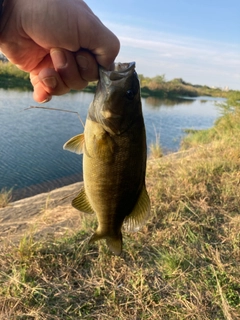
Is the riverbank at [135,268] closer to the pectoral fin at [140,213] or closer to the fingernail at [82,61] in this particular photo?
the pectoral fin at [140,213]

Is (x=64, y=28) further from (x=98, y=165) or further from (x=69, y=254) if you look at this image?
(x=69, y=254)

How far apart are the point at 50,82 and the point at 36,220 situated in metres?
3.56

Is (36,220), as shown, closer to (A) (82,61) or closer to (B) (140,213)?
(B) (140,213)

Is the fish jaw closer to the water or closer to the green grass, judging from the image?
the water

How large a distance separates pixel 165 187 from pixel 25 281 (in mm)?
2836

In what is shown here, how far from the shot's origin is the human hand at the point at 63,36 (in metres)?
1.71

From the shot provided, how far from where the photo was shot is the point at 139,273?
135 inches

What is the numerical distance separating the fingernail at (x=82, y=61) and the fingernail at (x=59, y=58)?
0.08m

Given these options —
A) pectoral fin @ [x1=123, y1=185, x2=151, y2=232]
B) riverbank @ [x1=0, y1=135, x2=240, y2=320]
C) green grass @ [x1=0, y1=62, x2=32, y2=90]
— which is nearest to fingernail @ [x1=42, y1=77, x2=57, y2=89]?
pectoral fin @ [x1=123, y1=185, x2=151, y2=232]

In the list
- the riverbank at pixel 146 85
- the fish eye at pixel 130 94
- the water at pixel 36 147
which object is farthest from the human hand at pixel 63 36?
the water at pixel 36 147

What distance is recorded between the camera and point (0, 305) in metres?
2.92

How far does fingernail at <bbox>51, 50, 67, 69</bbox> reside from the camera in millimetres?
1806

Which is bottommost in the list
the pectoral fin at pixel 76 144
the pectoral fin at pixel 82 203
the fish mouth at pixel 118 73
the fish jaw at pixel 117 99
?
the pectoral fin at pixel 82 203

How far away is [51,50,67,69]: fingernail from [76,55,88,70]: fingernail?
0.08 metres
